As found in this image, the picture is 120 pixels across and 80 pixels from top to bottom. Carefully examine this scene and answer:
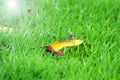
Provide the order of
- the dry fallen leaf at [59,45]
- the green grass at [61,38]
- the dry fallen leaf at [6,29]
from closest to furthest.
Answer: the green grass at [61,38]
the dry fallen leaf at [59,45]
the dry fallen leaf at [6,29]

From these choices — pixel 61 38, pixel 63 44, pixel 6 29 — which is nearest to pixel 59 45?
pixel 63 44

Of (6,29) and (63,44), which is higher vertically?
(6,29)

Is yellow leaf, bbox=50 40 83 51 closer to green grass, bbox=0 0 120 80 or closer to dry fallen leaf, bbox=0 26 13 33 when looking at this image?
green grass, bbox=0 0 120 80

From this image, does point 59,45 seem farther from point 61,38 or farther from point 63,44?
point 61,38

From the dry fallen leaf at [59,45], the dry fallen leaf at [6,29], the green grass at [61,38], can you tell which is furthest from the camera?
the dry fallen leaf at [6,29]

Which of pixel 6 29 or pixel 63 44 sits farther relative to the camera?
pixel 6 29

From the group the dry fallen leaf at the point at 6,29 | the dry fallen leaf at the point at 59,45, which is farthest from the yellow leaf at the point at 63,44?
the dry fallen leaf at the point at 6,29

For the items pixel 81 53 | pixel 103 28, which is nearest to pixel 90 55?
pixel 81 53

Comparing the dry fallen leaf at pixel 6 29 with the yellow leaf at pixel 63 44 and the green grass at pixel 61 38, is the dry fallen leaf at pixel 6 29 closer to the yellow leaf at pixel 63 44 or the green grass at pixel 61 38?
the green grass at pixel 61 38
